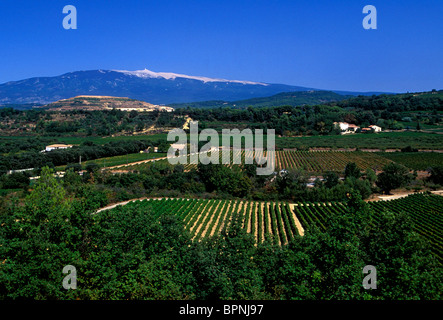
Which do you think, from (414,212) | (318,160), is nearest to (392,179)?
(414,212)

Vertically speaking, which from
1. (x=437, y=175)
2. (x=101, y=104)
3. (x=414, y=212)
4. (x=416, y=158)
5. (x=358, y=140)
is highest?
(x=101, y=104)

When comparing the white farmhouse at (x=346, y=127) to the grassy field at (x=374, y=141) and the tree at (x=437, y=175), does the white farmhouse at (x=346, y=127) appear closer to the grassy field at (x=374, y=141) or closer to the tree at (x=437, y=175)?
the grassy field at (x=374, y=141)

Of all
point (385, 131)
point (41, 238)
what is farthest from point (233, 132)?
point (41, 238)

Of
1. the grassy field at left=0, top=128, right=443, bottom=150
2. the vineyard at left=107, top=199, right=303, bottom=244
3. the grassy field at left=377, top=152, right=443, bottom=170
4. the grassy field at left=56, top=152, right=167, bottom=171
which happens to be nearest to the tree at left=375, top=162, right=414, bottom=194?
the grassy field at left=377, top=152, right=443, bottom=170

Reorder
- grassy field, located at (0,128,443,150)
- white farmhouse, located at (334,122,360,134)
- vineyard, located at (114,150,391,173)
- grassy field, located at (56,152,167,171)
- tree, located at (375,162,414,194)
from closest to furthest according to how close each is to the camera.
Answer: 1. tree, located at (375,162,414,194)
2. vineyard, located at (114,150,391,173)
3. grassy field, located at (56,152,167,171)
4. grassy field, located at (0,128,443,150)
5. white farmhouse, located at (334,122,360,134)

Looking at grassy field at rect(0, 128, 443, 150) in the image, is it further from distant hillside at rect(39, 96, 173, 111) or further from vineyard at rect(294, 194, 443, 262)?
distant hillside at rect(39, 96, 173, 111)

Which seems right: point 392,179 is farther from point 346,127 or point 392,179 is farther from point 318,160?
point 346,127

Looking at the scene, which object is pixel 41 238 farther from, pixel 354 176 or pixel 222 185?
pixel 354 176
